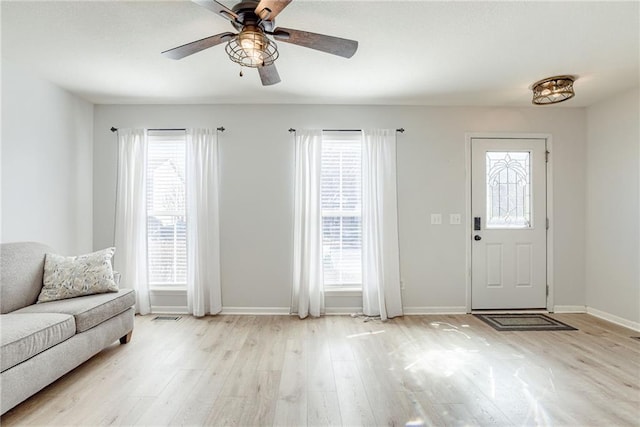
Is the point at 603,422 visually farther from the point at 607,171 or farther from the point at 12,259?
the point at 12,259

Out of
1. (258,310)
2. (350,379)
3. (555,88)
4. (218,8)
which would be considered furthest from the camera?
(258,310)

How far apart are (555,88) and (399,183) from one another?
180cm

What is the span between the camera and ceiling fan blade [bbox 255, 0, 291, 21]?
67.5 inches

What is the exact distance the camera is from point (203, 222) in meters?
3.87

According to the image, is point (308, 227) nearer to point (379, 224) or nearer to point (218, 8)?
point (379, 224)

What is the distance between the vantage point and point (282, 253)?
399 cm

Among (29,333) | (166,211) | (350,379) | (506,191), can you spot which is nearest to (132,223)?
(166,211)

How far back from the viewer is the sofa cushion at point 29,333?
1.87 m

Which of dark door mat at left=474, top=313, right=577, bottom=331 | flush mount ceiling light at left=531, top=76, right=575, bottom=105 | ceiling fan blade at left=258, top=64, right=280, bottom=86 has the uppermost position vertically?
flush mount ceiling light at left=531, top=76, right=575, bottom=105

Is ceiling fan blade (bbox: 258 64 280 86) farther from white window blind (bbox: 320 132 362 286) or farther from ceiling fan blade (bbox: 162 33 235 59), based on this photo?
white window blind (bbox: 320 132 362 286)

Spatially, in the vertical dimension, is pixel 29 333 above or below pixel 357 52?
below

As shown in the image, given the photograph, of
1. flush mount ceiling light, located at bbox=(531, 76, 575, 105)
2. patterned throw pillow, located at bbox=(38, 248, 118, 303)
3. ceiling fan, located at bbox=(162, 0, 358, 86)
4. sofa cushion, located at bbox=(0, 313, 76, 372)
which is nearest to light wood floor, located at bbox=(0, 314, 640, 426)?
sofa cushion, located at bbox=(0, 313, 76, 372)

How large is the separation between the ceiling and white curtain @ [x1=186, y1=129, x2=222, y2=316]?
2.03ft

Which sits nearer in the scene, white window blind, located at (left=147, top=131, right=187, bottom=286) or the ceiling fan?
the ceiling fan
